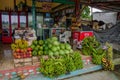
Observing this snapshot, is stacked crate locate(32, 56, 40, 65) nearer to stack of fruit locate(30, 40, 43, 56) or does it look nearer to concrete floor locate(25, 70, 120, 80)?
stack of fruit locate(30, 40, 43, 56)

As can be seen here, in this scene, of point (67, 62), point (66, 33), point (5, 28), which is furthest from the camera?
point (5, 28)

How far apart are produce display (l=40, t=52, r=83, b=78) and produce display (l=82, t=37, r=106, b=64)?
601mm

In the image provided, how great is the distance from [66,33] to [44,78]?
3.49 meters

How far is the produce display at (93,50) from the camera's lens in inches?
169

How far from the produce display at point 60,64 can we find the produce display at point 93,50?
60 centimetres

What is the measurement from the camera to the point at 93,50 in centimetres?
441

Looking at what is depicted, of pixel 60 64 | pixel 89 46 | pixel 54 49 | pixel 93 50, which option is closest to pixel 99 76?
pixel 93 50

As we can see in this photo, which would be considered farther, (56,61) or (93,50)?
(93,50)

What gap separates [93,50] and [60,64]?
134cm

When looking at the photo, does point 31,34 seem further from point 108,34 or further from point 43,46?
point 108,34

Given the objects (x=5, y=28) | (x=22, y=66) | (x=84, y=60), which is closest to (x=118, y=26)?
(x=84, y=60)

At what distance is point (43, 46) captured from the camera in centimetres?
386

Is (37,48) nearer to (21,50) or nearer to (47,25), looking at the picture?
(21,50)

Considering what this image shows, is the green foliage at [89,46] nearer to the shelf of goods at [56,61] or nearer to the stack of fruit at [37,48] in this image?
the shelf of goods at [56,61]
